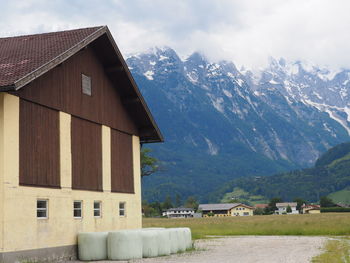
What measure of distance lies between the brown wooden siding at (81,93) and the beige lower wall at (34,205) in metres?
0.84

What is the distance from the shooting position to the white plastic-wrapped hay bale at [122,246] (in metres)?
26.7

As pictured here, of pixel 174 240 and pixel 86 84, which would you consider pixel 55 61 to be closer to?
pixel 86 84

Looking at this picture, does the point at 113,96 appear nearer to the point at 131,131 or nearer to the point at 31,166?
the point at 131,131

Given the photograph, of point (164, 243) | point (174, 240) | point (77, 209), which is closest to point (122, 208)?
point (174, 240)

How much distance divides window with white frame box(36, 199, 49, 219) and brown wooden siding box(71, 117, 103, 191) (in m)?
2.42

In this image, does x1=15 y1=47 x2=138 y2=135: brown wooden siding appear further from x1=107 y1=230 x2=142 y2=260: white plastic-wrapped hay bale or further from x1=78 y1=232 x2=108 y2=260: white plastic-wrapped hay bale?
x1=107 y1=230 x2=142 y2=260: white plastic-wrapped hay bale

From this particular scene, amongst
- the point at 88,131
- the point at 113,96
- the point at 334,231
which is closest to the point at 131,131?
the point at 113,96

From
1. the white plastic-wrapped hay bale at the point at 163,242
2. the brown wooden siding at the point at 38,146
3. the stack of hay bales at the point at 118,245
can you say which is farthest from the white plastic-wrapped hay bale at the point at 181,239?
the brown wooden siding at the point at 38,146

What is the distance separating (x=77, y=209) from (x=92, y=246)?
6.73ft

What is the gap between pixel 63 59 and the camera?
81.6 feet

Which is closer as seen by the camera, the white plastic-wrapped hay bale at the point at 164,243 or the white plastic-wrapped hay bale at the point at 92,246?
the white plastic-wrapped hay bale at the point at 92,246

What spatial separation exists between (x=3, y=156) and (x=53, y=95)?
4.64 meters

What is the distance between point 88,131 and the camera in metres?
29.3

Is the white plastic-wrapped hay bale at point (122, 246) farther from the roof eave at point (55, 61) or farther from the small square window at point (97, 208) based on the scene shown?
the roof eave at point (55, 61)
